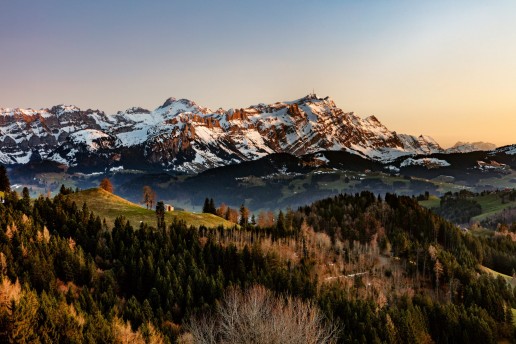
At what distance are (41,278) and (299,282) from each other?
3563 inches

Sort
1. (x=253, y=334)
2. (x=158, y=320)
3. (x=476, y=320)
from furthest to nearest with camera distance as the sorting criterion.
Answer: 1. (x=476, y=320)
2. (x=158, y=320)
3. (x=253, y=334)

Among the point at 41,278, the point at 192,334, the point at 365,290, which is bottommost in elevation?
the point at 365,290

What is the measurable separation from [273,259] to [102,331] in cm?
10900

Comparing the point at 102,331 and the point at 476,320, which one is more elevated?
the point at 102,331

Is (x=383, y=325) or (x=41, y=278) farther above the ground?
(x=41, y=278)

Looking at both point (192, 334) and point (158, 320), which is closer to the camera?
point (192, 334)

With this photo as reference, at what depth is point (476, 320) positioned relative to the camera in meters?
166

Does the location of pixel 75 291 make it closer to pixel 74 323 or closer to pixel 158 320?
pixel 158 320

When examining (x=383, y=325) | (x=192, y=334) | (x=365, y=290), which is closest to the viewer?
(x=192, y=334)

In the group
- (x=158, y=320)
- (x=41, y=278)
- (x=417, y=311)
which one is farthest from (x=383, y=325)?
(x=41, y=278)

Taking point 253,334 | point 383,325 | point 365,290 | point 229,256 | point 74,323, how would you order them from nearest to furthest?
point 74,323
point 253,334
point 383,325
point 229,256
point 365,290

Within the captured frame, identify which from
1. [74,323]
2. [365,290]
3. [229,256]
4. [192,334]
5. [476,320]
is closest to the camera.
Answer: [74,323]

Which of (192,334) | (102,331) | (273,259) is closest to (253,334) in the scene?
(192,334)

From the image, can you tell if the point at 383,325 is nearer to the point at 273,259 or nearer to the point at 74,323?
the point at 273,259
